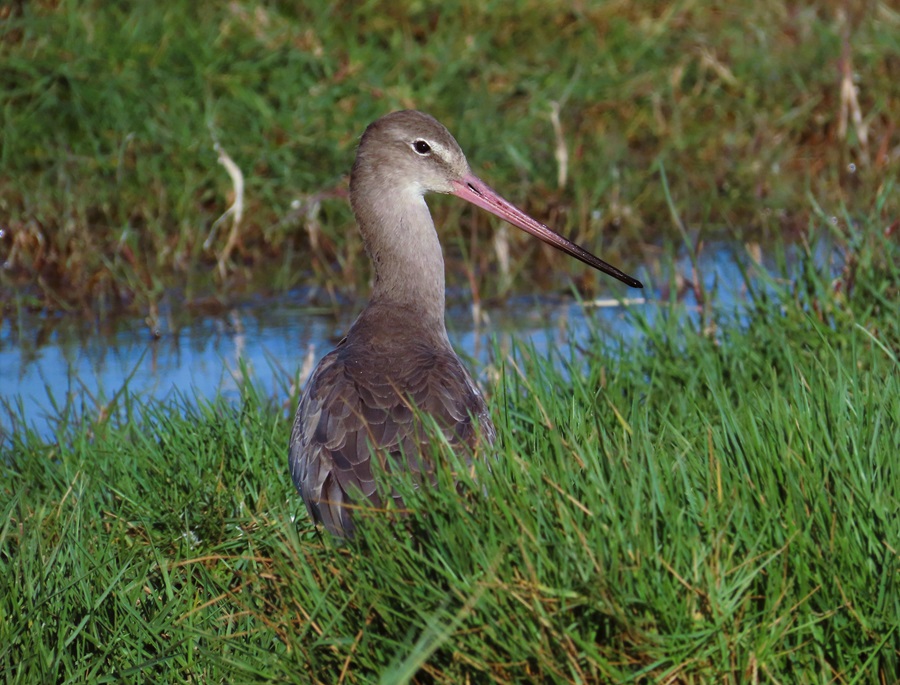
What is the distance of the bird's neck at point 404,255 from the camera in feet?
14.8

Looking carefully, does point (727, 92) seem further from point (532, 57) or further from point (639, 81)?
point (532, 57)

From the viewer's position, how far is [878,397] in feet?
11.7

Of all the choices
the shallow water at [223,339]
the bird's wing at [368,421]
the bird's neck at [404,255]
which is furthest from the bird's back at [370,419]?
the shallow water at [223,339]

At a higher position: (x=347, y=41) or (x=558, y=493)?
(x=347, y=41)

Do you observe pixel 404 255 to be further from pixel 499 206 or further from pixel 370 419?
pixel 370 419

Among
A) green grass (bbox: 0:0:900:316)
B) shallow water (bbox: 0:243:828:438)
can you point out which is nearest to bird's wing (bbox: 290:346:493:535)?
shallow water (bbox: 0:243:828:438)

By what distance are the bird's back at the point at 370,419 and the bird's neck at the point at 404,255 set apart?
38 centimetres

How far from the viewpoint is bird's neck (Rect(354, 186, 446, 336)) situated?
14.8 ft

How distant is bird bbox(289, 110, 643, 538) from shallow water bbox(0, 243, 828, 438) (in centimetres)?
115

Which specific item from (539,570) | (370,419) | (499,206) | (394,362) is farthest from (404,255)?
(539,570)

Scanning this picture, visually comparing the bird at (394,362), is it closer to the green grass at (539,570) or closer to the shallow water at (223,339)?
the green grass at (539,570)

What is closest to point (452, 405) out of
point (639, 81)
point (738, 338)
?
point (738, 338)

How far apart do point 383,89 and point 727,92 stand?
91.7 inches

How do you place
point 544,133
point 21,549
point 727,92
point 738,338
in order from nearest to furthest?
1. point 21,549
2. point 738,338
3. point 544,133
4. point 727,92
